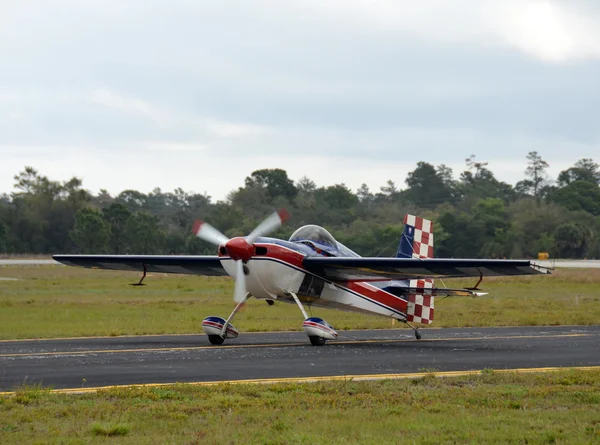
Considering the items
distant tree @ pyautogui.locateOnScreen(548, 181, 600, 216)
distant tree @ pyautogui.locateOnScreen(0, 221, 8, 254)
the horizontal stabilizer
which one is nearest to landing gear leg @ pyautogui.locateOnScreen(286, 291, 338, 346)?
the horizontal stabilizer

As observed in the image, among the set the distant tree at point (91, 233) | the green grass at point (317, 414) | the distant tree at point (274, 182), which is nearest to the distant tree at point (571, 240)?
the distant tree at point (274, 182)

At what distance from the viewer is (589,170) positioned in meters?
120

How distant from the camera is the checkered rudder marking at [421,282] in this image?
875 inches

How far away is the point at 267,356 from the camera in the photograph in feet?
51.4

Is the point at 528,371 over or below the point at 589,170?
below

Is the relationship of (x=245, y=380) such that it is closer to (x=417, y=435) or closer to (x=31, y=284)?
(x=417, y=435)

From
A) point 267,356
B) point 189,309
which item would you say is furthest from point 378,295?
point 189,309

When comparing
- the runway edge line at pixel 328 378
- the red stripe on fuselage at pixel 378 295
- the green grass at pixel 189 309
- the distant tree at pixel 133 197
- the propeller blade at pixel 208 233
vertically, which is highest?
the distant tree at pixel 133 197

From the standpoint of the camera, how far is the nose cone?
17656 mm

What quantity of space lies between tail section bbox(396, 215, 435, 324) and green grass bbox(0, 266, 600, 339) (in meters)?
2.82

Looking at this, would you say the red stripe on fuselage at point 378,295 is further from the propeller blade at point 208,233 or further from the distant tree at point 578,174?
the distant tree at point 578,174

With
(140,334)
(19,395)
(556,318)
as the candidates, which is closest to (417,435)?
(19,395)

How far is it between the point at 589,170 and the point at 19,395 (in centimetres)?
11851

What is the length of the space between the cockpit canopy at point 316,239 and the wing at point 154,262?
243 cm
